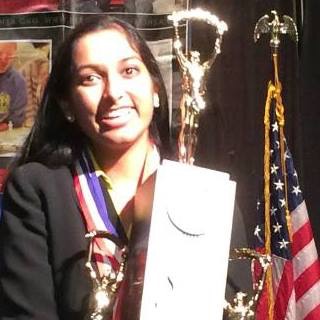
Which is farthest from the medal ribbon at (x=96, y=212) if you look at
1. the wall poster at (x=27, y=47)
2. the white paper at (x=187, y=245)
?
the wall poster at (x=27, y=47)

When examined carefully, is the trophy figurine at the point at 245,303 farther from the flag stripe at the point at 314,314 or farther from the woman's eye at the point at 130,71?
the flag stripe at the point at 314,314

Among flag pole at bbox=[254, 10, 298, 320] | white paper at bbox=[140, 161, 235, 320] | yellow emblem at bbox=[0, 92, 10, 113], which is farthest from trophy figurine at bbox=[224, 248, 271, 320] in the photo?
yellow emblem at bbox=[0, 92, 10, 113]

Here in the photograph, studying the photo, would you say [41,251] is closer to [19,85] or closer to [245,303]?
[245,303]

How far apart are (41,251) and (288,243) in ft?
1.94

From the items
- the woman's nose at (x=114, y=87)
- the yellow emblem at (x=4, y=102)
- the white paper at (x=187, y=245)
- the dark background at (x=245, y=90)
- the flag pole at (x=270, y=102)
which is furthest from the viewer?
the yellow emblem at (x=4, y=102)

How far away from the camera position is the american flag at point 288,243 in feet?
4.23

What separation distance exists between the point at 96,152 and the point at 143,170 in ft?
0.25

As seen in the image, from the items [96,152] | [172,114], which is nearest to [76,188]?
[96,152]

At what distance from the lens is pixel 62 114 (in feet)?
3.22

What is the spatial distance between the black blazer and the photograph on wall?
57 cm

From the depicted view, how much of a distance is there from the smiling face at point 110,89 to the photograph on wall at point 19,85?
58 centimetres

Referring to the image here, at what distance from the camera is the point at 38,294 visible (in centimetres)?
86

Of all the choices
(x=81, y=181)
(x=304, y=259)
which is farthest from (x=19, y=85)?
(x=304, y=259)

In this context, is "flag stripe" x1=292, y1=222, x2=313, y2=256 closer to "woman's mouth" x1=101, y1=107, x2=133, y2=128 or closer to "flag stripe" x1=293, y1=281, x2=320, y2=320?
"flag stripe" x1=293, y1=281, x2=320, y2=320
